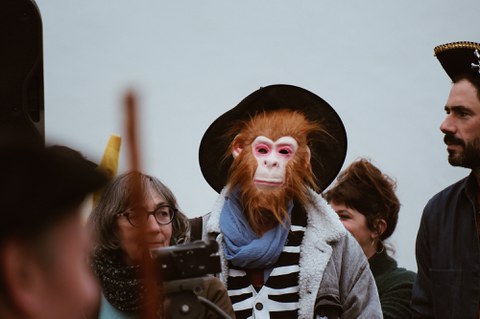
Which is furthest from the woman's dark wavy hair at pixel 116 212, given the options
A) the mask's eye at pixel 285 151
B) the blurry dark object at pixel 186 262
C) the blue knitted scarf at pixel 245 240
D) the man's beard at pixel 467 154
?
the man's beard at pixel 467 154

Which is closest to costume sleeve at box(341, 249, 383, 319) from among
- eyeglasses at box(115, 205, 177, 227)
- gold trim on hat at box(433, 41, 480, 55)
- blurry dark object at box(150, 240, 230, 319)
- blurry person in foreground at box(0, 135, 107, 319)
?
eyeglasses at box(115, 205, 177, 227)

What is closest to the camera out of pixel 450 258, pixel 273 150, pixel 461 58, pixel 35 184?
pixel 35 184

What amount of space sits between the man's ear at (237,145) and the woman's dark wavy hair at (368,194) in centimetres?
80

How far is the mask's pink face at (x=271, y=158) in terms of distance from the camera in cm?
291

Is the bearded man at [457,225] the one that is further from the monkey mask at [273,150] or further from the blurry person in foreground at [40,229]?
the blurry person in foreground at [40,229]

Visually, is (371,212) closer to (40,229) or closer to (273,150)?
(273,150)

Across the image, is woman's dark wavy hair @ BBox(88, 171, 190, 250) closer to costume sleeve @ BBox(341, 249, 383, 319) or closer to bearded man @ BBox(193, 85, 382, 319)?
bearded man @ BBox(193, 85, 382, 319)

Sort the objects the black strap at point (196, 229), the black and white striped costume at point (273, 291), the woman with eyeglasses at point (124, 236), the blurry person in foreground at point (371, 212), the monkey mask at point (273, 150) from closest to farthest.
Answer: the woman with eyeglasses at point (124, 236)
the black and white striped costume at point (273, 291)
the monkey mask at point (273, 150)
the black strap at point (196, 229)
the blurry person in foreground at point (371, 212)

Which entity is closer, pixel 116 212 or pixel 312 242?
pixel 116 212

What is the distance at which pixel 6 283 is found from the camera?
41.6 inches

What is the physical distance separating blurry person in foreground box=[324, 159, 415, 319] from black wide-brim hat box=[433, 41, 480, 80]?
63cm

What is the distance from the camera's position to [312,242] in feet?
9.48

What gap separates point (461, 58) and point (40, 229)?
2504mm

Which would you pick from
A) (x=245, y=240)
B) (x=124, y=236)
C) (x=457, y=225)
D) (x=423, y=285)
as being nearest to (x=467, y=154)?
(x=457, y=225)
